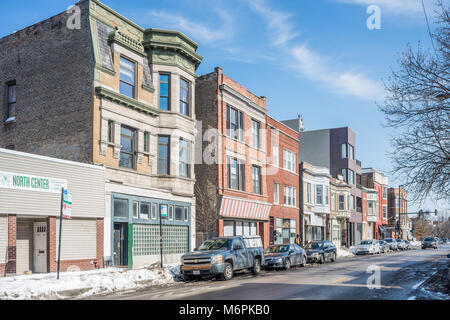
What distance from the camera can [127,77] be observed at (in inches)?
979

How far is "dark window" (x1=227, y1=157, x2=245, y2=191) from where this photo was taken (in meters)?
32.9

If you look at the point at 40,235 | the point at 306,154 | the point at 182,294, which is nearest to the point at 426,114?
the point at 182,294

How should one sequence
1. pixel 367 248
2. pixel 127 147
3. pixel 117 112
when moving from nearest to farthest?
pixel 117 112
pixel 127 147
pixel 367 248

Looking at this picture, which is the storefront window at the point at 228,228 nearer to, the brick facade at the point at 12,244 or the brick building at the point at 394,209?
the brick facade at the point at 12,244

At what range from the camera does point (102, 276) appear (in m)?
17.1

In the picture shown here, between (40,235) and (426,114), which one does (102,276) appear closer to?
(40,235)

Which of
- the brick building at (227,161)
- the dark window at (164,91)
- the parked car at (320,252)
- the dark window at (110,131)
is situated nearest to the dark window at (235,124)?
the brick building at (227,161)

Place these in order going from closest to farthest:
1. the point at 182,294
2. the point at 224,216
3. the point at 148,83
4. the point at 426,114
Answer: the point at 182,294
the point at 426,114
the point at 148,83
the point at 224,216

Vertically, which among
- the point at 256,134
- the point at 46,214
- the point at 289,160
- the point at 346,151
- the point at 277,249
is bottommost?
the point at 277,249

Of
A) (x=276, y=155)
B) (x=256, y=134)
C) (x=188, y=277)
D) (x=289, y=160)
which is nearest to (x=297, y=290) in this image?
(x=188, y=277)

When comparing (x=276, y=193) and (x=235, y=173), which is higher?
(x=235, y=173)

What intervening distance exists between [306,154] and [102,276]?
163 feet

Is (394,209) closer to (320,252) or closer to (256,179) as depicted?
(256,179)

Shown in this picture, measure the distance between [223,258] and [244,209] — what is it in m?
14.4
